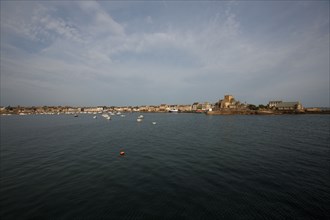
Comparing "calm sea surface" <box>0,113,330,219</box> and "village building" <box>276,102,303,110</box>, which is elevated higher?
"village building" <box>276,102,303,110</box>

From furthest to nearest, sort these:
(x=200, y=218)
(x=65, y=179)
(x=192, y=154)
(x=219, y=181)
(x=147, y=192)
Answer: (x=192, y=154) → (x=65, y=179) → (x=219, y=181) → (x=147, y=192) → (x=200, y=218)

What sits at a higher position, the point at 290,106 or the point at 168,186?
the point at 290,106

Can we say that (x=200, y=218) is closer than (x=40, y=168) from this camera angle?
Yes

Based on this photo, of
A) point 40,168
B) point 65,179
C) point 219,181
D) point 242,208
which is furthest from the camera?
point 40,168

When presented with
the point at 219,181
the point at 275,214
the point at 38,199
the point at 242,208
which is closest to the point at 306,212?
the point at 275,214

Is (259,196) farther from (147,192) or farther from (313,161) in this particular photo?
(313,161)

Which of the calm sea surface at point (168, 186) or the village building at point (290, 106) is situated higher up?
the village building at point (290, 106)

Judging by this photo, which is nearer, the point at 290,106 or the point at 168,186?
the point at 168,186

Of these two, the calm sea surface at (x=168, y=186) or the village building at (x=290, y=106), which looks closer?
the calm sea surface at (x=168, y=186)

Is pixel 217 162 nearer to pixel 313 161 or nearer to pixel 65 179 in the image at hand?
pixel 313 161

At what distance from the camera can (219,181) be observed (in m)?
16.6

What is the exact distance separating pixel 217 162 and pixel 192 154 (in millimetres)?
5108

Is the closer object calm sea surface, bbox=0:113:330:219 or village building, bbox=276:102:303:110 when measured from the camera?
calm sea surface, bbox=0:113:330:219

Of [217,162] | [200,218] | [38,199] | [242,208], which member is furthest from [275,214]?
[38,199]
